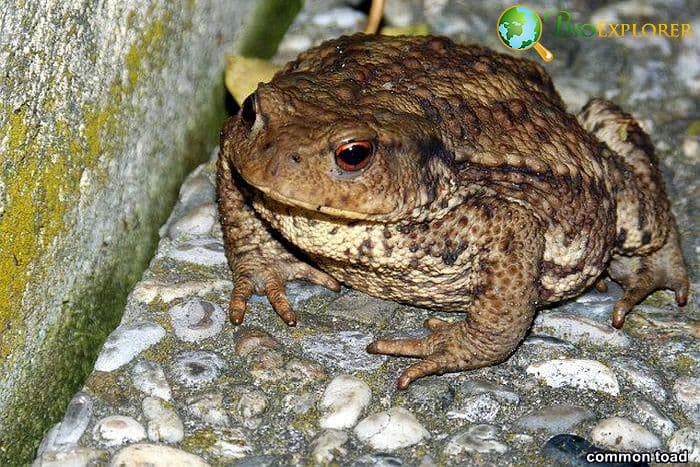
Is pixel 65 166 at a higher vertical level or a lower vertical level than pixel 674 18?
lower

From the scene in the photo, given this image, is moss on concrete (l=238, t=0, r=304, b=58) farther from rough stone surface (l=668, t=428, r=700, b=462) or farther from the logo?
rough stone surface (l=668, t=428, r=700, b=462)

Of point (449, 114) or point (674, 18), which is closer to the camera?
point (449, 114)

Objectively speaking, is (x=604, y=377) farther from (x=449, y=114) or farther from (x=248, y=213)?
(x=248, y=213)

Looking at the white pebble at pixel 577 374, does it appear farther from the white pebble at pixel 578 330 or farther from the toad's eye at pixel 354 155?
the toad's eye at pixel 354 155

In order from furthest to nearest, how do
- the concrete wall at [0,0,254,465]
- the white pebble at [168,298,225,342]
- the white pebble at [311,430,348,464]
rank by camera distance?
the white pebble at [168,298,225,342] < the white pebble at [311,430,348,464] < the concrete wall at [0,0,254,465]

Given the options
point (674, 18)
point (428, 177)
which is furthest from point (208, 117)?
point (674, 18)

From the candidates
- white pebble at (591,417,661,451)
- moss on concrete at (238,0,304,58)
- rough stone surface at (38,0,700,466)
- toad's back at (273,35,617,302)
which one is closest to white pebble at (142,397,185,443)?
rough stone surface at (38,0,700,466)

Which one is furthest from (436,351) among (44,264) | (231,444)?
(44,264)

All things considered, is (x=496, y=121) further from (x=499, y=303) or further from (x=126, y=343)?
(x=126, y=343)
